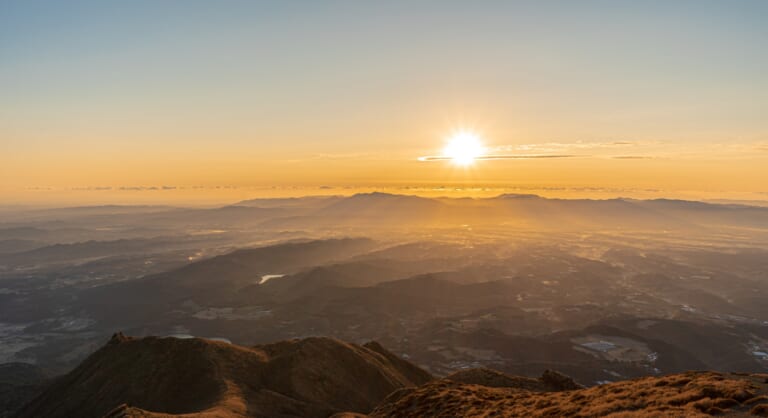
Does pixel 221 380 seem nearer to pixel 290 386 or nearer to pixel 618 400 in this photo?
pixel 290 386

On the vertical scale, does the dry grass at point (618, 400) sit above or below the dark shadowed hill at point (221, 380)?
above

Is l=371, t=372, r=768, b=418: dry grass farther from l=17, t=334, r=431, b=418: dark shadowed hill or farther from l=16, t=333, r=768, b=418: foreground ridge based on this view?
l=17, t=334, r=431, b=418: dark shadowed hill

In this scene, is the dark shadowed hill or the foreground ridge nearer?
the foreground ridge

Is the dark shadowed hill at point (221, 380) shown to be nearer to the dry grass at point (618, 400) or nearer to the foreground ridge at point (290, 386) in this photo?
the foreground ridge at point (290, 386)

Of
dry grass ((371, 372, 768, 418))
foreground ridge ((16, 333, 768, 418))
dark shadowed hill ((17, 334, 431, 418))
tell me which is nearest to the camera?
dry grass ((371, 372, 768, 418))

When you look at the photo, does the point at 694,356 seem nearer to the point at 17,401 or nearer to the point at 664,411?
the point at 664,411

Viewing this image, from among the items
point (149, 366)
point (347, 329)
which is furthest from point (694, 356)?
point (149, 366)

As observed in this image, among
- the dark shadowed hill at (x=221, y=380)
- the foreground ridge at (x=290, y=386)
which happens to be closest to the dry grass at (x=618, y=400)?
the foreground ridge at (x=290, y=386)

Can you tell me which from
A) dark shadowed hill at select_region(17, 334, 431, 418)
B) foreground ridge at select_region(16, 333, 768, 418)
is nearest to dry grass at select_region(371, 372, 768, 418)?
foreground ridge at select_region(16, 333, 768, 418)
